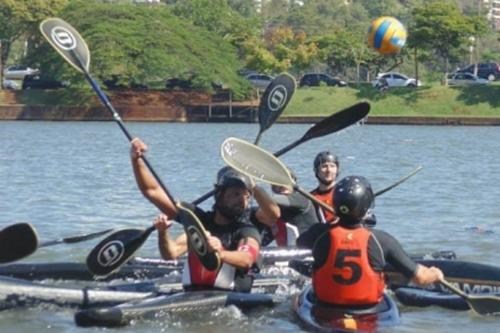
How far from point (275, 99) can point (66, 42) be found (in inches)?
107

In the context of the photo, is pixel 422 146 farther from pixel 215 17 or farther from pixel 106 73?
pixel 215 17

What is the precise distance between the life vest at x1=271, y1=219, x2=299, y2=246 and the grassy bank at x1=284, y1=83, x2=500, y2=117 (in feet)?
148

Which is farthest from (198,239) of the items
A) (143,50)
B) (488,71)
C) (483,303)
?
(488,71)

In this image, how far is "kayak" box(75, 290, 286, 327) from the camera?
991 centimetres

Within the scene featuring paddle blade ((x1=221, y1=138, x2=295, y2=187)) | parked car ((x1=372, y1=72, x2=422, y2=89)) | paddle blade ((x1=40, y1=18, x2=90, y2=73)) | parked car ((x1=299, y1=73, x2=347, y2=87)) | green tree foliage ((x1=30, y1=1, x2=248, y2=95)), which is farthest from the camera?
parked car ((x1=299, y1=73, x2=347, y2=87))

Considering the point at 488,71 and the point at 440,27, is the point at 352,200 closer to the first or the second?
the point at 440,27

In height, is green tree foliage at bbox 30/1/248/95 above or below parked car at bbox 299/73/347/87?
above

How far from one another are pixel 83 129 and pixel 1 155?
1626 cm

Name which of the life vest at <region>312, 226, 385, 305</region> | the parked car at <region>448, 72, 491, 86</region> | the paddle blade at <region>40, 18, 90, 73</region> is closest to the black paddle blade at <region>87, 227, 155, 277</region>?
the paddle blade at <region>40, 18, 90, 73</region>

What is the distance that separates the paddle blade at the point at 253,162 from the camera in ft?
32.1

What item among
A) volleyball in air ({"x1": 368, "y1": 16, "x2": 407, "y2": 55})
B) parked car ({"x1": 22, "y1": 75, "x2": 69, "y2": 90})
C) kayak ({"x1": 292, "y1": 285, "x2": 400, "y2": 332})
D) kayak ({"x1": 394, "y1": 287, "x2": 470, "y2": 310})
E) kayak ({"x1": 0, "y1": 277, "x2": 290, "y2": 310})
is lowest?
parked car ({"x1": 22, "y1": 75, "x2": 69, "y2": 90})

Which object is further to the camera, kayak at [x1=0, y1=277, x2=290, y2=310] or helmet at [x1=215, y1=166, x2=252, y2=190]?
kayak at [x1=0, y1=277, x2=290, y2=310]

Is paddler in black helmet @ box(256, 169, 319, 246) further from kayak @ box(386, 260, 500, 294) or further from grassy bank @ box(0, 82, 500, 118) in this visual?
grassy bank @ box(0, 82, 500, 118)

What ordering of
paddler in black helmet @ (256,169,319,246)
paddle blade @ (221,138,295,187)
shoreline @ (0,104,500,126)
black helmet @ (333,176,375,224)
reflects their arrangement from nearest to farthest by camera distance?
black helmet @ (333,176,375,224) → paddle blade @ (221,138,295,187) → paddler in black helmet @ (256,169,319,246) → shoreline @ (0,104,500,126)
